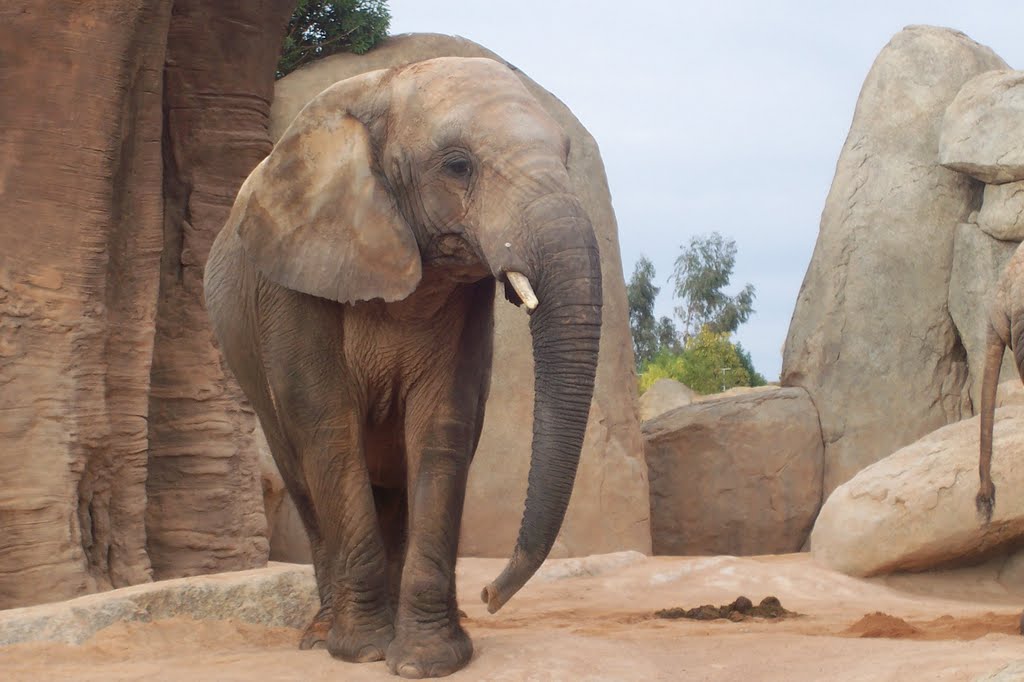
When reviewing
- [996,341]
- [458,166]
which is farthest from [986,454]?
[458,166]

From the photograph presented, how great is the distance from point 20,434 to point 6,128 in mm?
1726

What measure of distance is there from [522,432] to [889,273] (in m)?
4.05

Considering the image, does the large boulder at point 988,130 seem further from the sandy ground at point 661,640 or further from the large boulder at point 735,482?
the sandy ground at point 661,640

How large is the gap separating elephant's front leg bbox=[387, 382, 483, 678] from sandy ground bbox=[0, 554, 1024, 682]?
0.11 m

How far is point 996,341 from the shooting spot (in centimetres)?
879

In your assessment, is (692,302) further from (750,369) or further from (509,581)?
(509,581)

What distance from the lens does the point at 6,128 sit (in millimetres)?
8133

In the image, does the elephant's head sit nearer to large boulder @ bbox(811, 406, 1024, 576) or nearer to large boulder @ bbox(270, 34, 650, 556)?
large boulder @ bbox(811, 406, 1024, 576)

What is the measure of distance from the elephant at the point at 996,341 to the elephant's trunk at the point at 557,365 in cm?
389

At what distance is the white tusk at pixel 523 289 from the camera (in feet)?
14.6

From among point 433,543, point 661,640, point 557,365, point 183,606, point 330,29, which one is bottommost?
point 661,640

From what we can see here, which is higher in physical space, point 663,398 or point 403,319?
point 663,398

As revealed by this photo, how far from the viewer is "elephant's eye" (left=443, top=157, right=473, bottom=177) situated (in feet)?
16.1

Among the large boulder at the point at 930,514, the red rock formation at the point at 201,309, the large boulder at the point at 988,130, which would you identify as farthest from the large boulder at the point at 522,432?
the large boulder at the point at 988,130
